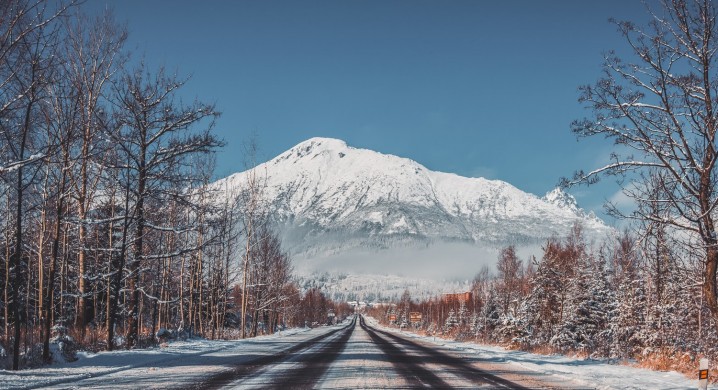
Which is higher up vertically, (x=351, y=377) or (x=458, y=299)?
(x=351, y=377)

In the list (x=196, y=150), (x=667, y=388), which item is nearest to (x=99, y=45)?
(x=196, y=150)

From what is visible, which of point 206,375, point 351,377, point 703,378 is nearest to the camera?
point 703,378

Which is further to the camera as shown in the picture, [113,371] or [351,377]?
[351,377]

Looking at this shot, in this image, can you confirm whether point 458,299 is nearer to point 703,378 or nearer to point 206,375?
point 206,375

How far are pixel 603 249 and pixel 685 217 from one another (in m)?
31.7

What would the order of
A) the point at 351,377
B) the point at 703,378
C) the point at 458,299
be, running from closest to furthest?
the point at 703,378, the point at 351,377, the point at 458,299

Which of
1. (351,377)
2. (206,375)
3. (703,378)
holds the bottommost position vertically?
(351,377)

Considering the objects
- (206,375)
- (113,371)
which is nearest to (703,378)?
(206,375)

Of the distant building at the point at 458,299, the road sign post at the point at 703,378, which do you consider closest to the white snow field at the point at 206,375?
the road sign post at the point at 703,378

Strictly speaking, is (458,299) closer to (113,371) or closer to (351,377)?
(351,377)

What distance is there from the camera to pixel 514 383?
1265cm

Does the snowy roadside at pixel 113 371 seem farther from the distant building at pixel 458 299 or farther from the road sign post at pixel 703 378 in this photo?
the distant building at pixel 458 299

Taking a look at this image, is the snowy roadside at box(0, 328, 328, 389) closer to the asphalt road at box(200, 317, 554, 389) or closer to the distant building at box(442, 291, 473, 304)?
the asphalt road at box(200, 317, 554, 389)

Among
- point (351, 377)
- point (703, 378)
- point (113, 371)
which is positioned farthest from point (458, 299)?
point (703, 378)
